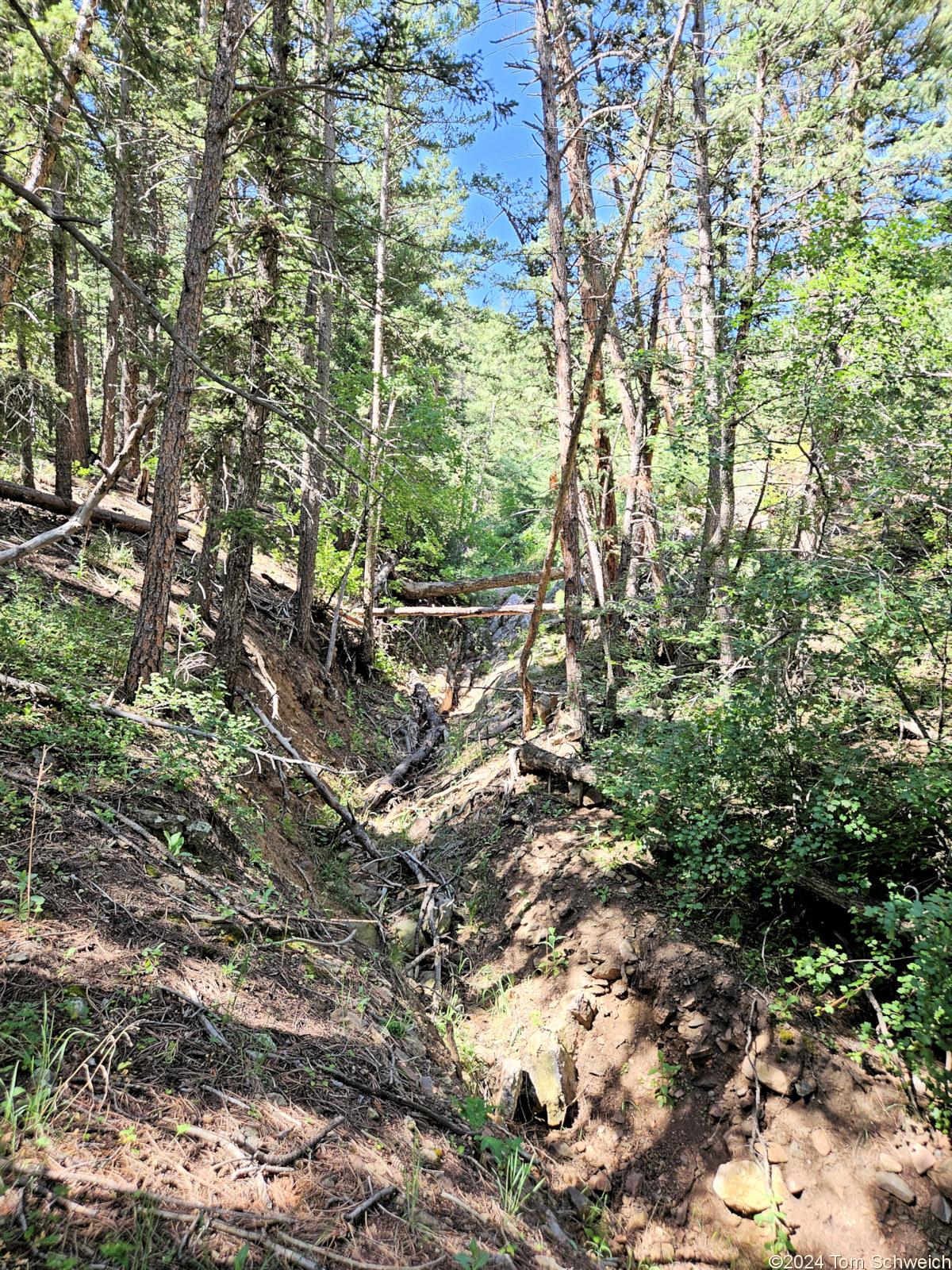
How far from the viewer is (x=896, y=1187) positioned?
12.0ft

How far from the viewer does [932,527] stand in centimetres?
562

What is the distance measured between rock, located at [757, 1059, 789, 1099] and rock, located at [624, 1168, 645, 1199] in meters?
1.08

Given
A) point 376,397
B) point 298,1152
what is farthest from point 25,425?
point 298,1152

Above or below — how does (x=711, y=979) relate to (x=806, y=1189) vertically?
above

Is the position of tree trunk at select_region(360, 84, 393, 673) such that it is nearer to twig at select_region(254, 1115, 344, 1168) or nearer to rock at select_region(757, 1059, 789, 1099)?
rock at select_region(757, 1059, 789, 1099)

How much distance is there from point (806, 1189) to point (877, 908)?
1.84 meters

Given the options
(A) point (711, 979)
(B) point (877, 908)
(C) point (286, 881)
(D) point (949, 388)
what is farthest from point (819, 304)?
(C) point (286, 881)

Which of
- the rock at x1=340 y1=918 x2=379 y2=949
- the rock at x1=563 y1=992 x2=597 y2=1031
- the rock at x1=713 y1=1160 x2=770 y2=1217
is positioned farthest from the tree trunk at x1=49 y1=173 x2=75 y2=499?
the rock at x1=713 y1=1160 x2=770 y2=1217

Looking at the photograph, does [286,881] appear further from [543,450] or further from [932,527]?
[543,450]

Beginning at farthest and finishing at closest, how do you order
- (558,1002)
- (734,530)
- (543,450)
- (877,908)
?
(543,450), (734,530), (558,1002), (877,908)

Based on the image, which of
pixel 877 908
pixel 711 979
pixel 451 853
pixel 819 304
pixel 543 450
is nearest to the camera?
pixel 877 908

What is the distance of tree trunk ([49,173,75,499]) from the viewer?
9086 mm

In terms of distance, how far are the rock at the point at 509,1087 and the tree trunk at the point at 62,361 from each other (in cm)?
974

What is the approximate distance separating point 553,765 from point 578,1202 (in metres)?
4.24
